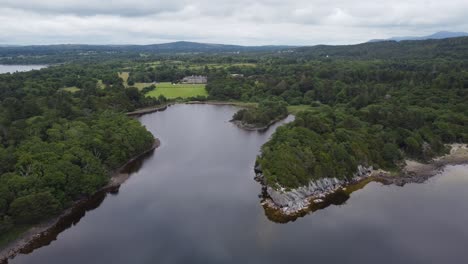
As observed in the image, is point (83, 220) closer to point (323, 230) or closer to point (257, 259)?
point (257, 259)

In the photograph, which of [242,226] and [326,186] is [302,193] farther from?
[242,226]

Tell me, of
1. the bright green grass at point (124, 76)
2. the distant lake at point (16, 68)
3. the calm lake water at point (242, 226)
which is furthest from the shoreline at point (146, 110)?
the distant lake at point (16, 68)

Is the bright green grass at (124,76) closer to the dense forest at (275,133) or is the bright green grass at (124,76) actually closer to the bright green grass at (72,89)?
the dense forest at (275,133)

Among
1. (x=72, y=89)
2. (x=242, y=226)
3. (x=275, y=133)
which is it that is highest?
(x=275, y=133)

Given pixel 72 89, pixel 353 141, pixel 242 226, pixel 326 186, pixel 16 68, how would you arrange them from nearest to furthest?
pixel 242 226 → pixel 326 186 → pixel 353 141 → pixel 72 89 → pixel 16 68

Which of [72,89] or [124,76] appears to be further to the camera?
[124,76]

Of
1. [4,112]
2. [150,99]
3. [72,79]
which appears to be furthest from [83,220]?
[72,79]

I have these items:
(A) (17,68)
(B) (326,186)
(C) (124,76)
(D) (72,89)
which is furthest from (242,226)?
(A) (17,68)
